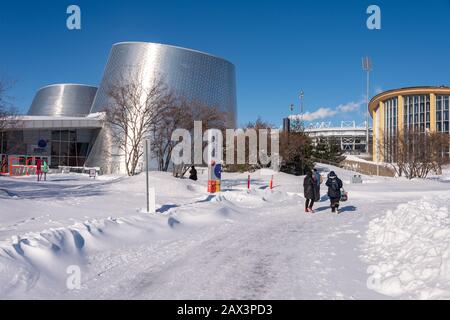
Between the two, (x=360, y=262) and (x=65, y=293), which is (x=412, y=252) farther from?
(x=65, y=293)

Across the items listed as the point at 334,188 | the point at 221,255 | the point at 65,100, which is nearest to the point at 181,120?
the point at 334,188

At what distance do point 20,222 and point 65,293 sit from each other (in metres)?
5.07

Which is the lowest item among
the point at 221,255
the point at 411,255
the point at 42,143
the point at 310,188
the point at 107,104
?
the point at 221,255

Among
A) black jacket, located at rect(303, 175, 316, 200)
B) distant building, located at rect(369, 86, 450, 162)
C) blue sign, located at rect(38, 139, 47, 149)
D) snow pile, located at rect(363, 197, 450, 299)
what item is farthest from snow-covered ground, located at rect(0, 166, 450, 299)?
distant building, located at rect(369, 86, 450, 162)

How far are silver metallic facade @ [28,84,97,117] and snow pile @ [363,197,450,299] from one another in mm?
81053

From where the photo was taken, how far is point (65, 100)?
81.4 meters

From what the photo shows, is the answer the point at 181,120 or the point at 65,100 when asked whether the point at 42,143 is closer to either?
the point at 181,120

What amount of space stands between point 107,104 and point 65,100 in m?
35.5

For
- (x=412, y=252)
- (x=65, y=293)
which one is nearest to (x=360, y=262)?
(x=412, y=252)

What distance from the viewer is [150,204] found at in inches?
426

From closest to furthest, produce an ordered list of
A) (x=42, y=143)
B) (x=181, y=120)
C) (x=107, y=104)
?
(x=181, y=120) → (x=42, y=143) → (x=107, y=104)

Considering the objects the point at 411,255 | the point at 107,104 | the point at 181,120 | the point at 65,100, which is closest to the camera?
the point at 411,255

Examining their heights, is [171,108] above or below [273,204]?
above

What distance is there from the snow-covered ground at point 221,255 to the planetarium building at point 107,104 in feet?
84.8
